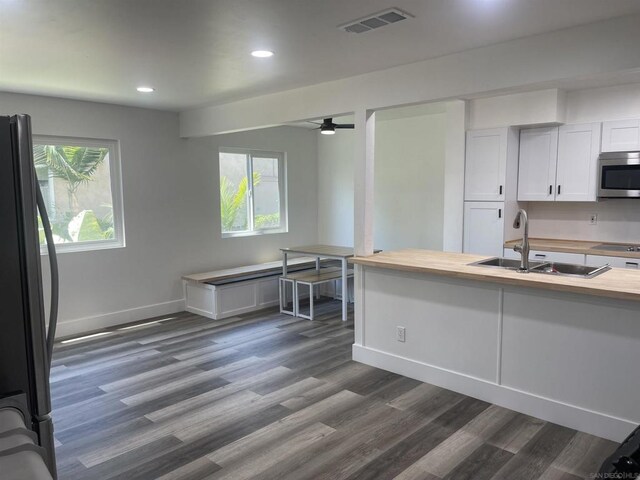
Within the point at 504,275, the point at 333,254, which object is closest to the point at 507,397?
the point at 504,275

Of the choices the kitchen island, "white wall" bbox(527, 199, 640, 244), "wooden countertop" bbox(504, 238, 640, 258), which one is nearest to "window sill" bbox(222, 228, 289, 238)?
the kitchen island

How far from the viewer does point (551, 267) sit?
132 inches

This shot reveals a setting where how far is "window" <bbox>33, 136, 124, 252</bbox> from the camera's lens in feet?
15.3

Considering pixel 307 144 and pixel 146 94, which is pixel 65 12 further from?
pixel 307 144

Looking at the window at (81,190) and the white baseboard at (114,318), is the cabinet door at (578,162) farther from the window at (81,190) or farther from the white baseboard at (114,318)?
the window at (81,190)

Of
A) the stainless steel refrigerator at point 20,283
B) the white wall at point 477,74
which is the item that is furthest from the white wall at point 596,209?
the stainless steel refrigerator at point 20,283

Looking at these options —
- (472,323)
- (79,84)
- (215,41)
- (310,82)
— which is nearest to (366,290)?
(472,323)

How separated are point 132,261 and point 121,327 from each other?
28.3 inches

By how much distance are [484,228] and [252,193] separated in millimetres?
3058

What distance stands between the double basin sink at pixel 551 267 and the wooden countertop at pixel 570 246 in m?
1.01

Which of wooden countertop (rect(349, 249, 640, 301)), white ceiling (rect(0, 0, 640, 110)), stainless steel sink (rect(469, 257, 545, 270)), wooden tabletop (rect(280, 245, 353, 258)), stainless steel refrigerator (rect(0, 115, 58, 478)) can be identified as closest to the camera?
stainless steel refrigerator (rect(0, 115, 58, 478))

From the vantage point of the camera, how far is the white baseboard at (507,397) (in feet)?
8.91

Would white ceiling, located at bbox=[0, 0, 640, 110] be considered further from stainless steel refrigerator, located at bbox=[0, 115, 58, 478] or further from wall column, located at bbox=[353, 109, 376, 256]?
stainless steel refrigerator, located at bbox=[0, 115, 58, 478]

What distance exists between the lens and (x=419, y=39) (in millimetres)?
2818
